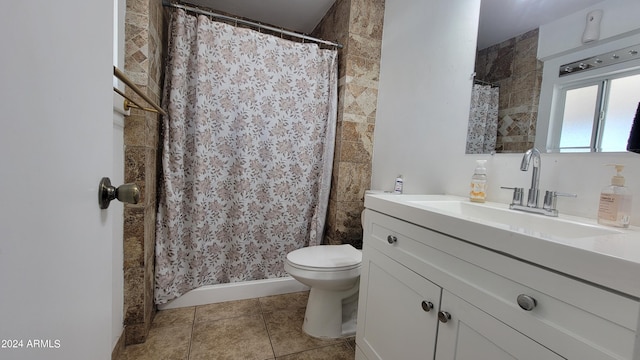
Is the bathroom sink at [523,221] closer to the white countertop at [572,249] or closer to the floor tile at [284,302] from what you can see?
the white countertop at [572,249]

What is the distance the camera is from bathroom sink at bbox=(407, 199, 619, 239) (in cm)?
67

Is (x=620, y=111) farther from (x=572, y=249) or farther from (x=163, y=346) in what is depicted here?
(x=163, y=346)

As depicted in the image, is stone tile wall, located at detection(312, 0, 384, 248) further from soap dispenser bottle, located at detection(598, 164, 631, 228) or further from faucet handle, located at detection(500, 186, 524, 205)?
soap dispenser bottle, located at detection(598, 164, 631, 228)

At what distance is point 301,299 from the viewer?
1.85m

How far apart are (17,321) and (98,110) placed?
1.19 feet

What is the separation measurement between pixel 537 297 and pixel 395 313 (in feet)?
1.67

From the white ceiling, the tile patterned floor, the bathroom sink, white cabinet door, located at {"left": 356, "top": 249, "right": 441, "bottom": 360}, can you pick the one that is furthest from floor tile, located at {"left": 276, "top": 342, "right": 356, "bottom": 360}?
the white ceiling

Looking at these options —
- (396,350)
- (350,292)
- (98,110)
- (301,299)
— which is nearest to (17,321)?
(98,110)

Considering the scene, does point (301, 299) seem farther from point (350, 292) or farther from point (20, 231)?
point (20, 231)

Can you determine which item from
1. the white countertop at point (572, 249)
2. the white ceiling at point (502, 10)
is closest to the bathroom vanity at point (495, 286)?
the white countertop at point (572, 249)

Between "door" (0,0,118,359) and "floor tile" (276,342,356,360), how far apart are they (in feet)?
3.41

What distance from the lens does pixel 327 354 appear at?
4.39ft

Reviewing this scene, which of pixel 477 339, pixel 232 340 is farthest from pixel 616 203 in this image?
pixel 232 340

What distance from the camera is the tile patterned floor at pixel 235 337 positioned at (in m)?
1.30
